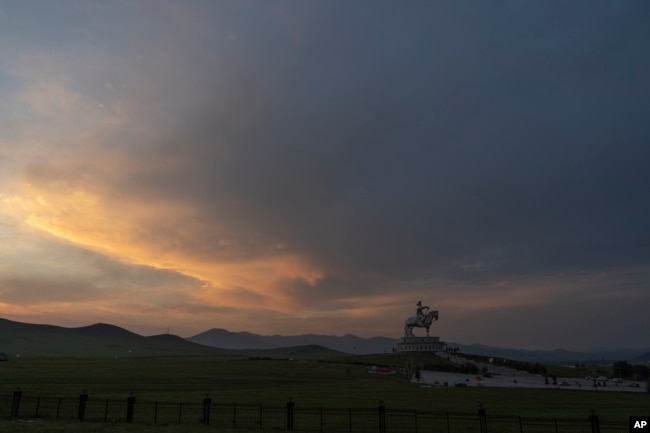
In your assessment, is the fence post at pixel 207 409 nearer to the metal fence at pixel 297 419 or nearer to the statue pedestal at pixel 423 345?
the metal fence at pixel 297 419

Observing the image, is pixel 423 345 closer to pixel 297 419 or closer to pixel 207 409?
pixel 297 419

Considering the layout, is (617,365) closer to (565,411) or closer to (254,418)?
(565,411)

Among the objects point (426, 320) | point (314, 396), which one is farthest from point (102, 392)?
point (426, 320)

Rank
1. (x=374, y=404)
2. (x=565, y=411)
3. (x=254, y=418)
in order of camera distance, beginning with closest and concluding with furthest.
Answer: (x=254, y=418), (x=565, y=411), (x=374, y=404)

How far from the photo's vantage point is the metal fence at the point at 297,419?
26.7m

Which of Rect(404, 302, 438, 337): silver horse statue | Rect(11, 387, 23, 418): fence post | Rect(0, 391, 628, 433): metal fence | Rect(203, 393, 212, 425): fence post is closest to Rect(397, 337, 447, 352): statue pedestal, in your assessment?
Rect(404, 302, 438, 337): silver horse statue

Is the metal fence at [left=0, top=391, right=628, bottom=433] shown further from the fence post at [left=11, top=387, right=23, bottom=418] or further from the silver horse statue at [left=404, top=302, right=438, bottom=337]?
the silver horse statue at [left=404, top=302, right=438, bottom=337]

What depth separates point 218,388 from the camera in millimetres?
55562

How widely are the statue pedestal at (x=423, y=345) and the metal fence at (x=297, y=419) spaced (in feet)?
368

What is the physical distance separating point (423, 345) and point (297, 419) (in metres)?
117

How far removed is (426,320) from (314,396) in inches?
4319

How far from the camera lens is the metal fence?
26.7 meters

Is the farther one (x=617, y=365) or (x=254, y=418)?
(x=617, y=365)

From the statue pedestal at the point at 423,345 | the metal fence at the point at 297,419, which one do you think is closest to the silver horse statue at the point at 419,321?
the statue pedestal at the point at 423,345
